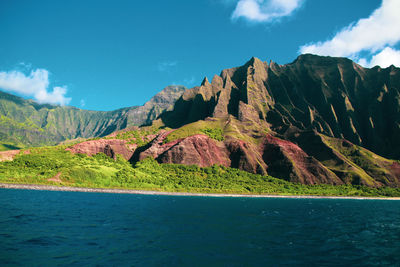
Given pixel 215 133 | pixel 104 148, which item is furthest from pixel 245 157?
pixel 104 148

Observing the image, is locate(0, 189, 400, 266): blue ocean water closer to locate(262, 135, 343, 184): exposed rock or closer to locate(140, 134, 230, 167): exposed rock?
locate(140, 134, 230, 167): exposed rock

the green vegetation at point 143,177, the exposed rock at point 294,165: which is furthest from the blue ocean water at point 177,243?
the exposed rock at point 294,165

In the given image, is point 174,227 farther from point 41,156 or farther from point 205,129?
point 205,129

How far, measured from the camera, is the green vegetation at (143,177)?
110438 millimetres

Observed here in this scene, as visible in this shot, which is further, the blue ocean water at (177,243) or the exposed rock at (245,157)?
the exposed rock at (245,157)

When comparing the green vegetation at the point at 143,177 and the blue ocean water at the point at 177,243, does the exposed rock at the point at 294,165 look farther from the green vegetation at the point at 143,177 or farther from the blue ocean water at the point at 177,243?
the blue ocean water at the point at 177,243


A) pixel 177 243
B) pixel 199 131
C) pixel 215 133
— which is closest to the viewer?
pixel 177 243

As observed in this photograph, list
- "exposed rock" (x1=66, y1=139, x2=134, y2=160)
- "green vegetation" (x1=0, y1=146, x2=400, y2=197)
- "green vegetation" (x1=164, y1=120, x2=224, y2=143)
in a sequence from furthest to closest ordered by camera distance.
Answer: "green vegetation" (x1=164, y1=120, x2=224, y2=143)
"exposed rock" (x1=66, y1=139, x2=134, y2=160)
"green vegetation" (x1=0, y1=146, x2=400, y2=197)

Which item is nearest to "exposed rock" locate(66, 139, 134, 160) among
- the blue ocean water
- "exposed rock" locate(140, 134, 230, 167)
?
"exposed rock" locate(140, 134, 230, 167)

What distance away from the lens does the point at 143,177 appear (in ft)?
421

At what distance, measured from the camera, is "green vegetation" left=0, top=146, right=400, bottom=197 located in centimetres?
11044

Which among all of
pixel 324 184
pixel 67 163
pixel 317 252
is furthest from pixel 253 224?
pixel 324 184

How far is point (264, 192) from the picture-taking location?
135 m

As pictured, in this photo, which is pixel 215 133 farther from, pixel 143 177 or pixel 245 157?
pixel 143 177
